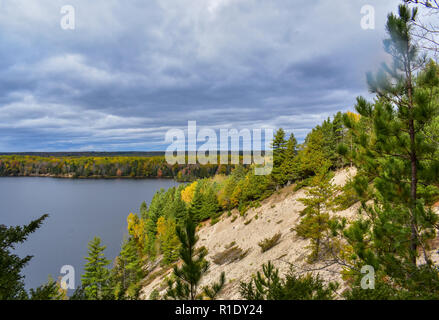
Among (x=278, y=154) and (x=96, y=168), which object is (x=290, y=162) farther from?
(x=96, y=168)

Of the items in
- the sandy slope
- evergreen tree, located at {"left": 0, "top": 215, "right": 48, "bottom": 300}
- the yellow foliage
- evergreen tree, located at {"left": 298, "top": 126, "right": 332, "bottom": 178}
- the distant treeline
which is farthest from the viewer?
the distant treeline

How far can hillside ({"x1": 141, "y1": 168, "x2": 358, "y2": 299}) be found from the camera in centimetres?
1700

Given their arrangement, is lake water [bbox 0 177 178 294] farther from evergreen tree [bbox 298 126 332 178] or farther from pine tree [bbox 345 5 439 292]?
pine tree [bbox 345 5 439 292]

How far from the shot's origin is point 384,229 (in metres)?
5.98

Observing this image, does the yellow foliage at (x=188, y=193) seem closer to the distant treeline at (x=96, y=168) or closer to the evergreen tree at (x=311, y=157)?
the evergreen tree at (x=311, y=157)

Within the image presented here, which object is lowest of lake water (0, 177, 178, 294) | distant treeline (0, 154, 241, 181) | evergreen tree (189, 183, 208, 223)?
lake water (0, 177, 178, 294)

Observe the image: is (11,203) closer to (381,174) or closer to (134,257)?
(134,257)

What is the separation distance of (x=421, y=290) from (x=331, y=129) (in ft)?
129

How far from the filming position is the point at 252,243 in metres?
26.2

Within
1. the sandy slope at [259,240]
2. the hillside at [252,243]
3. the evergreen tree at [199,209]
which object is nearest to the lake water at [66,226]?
the evergreen tree at [199,209]

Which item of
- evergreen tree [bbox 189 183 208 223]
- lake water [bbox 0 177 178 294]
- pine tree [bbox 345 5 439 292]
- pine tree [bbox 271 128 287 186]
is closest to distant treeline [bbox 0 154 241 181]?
lake water [bbox 0 177 178 294]

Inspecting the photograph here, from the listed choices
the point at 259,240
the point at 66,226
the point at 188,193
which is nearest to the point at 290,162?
the point at 259,240

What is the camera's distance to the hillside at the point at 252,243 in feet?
55.8
